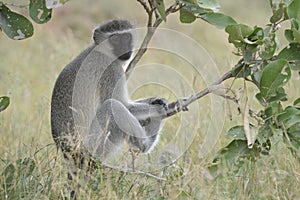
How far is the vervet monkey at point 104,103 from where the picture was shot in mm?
3996

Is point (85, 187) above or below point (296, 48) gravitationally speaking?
below

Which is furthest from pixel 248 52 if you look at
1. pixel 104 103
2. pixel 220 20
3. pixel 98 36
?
pixel 98 36

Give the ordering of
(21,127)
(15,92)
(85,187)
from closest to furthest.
Result: (85,187) → (21,127) → (15,92)

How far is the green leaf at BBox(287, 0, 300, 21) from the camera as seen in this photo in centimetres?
327

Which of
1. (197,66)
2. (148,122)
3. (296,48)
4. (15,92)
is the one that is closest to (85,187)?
(148,122)

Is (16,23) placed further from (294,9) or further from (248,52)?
(294,9)

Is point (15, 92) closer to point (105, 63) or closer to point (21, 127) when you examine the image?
point (21, 127)

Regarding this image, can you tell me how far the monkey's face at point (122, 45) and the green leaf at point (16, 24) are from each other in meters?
1.08

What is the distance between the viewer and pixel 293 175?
3715mm

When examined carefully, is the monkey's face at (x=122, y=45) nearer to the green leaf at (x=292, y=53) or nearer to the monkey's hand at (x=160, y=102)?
the monkey's hand at (x=160, y=102)

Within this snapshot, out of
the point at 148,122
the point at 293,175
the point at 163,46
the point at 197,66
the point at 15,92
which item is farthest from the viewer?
the point at 15,92

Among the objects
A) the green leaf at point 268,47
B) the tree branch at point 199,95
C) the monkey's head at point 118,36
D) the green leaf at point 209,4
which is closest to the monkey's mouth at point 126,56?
the monkey's head at point 118,36

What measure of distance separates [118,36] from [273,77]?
1372mm

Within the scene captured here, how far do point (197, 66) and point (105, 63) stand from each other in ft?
3.12
